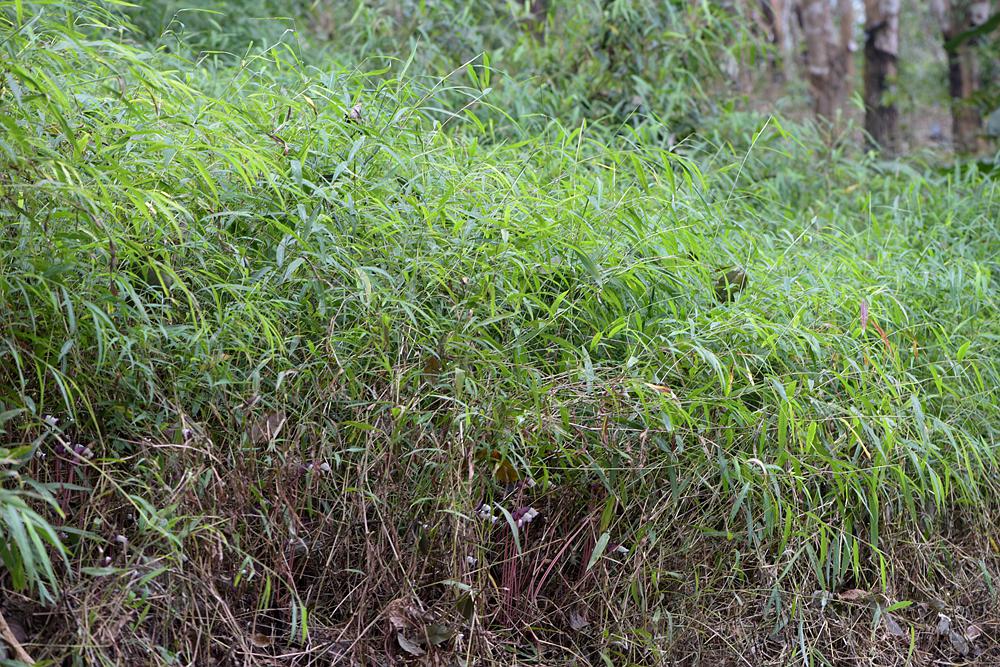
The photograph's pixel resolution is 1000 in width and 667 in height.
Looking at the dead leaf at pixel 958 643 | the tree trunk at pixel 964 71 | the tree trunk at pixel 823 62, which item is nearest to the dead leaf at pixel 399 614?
the dead leaf at pixel 958 643

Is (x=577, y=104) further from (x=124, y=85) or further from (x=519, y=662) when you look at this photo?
(x=519, y=662)

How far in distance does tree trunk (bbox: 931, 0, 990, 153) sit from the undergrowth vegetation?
4256 mm

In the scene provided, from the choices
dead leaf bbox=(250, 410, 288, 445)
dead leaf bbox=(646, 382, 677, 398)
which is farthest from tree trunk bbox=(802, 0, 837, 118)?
dead leaf bbox=(250, 410, 288, 445)

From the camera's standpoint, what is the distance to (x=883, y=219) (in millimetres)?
4270

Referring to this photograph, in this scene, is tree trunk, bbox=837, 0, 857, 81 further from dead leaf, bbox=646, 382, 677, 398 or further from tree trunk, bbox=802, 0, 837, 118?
dead leaf, bbox=646, 382, 677, 398

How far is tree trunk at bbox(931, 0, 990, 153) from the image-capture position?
6.71m

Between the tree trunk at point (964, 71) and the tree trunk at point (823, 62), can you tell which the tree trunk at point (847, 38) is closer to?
the tree trunk at point (823, 62)

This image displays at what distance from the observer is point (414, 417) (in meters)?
2.29

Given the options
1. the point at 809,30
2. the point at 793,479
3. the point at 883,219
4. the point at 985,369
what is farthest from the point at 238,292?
the point at 809,30

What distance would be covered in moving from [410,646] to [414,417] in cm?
49

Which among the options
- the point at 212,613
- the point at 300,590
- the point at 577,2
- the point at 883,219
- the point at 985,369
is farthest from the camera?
the point at 577,2

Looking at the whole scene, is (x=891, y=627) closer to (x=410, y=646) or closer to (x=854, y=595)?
(x=854, y=595)

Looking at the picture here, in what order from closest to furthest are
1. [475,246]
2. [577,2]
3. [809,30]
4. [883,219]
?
[475,246]
[883,219]
[577,2]
[809,30]

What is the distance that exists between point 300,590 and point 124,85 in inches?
54.9
